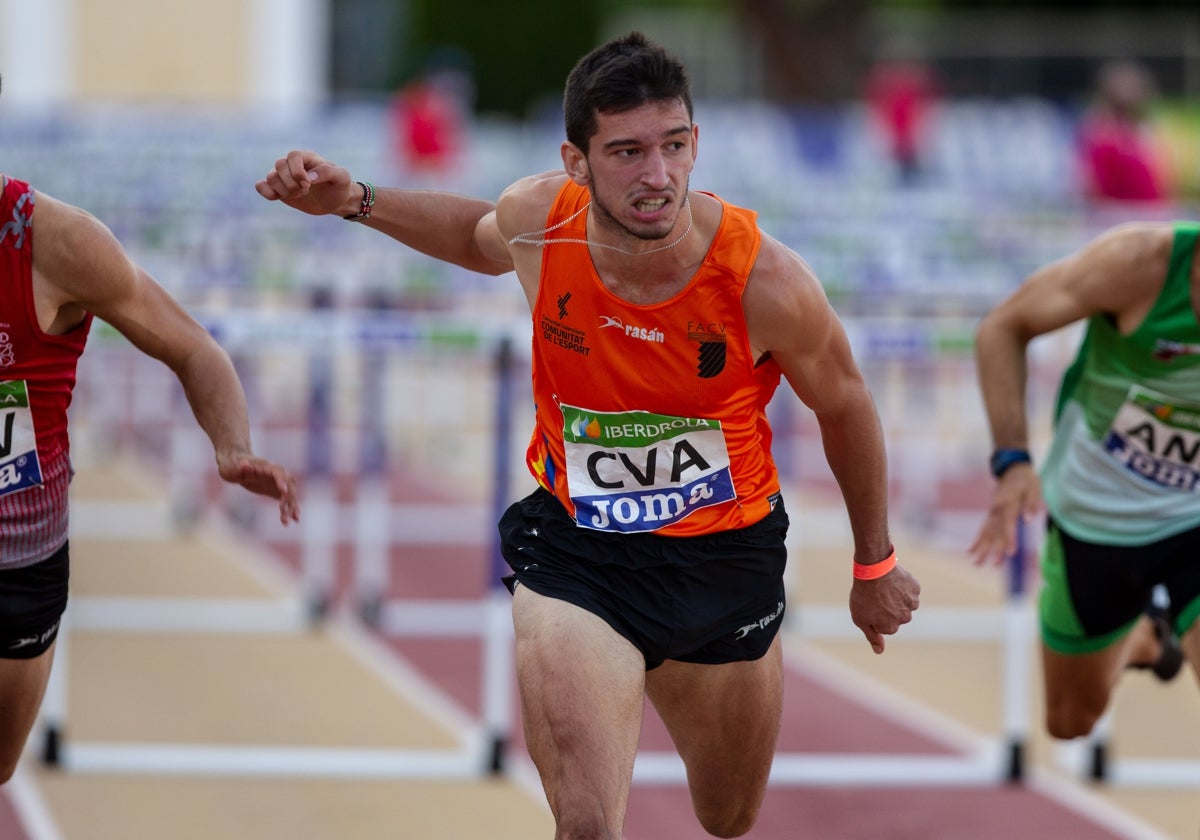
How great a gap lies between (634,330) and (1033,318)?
54.2 inches

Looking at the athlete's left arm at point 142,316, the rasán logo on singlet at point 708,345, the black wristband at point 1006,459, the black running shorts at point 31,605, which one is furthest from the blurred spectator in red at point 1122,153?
the black running shorts at point 31,605

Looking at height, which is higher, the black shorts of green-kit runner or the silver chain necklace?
the silver chain necklace

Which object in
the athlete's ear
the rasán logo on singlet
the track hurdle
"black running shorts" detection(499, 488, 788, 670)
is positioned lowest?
the track hurdle

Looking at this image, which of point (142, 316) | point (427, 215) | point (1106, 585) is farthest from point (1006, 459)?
point (142, 316)

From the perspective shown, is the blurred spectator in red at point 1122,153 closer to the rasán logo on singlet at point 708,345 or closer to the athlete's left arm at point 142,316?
the rasán logo on singlet at point 708,345

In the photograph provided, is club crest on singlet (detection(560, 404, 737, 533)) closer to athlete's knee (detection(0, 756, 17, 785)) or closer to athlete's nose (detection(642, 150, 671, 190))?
athlete's nose (detection(642, 150, 671, 190))

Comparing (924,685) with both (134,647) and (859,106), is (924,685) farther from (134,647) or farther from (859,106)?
(859,106)

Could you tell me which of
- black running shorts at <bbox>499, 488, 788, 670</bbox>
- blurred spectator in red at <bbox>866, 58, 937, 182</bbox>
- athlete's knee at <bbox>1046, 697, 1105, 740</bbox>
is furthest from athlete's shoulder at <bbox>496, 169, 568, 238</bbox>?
blurred spectator in red at <bbox>866, 58, 937, 182</bbox>

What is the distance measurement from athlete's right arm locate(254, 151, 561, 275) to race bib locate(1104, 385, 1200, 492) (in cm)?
171

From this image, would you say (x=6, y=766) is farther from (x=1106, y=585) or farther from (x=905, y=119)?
(x=905, y=119)

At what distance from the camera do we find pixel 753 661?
4406 millimetres

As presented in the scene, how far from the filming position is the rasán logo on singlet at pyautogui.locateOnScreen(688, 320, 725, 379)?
4.09 m

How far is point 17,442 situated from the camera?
171 inches

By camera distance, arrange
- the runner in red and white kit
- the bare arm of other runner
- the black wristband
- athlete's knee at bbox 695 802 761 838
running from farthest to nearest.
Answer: the black wristband < the bare arm of other runner < athlete's knee at bbox 695 802 761 838 < the runner in red and white kit
